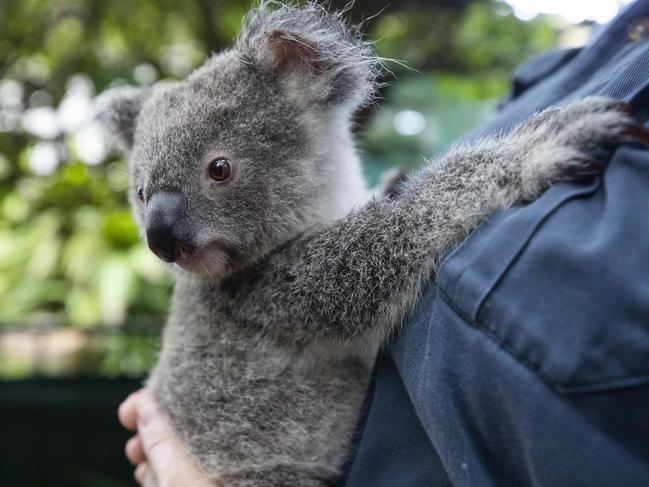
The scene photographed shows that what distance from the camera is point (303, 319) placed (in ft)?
4.77

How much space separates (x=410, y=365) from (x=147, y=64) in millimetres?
6025

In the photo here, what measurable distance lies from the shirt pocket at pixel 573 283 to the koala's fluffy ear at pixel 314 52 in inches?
28.9

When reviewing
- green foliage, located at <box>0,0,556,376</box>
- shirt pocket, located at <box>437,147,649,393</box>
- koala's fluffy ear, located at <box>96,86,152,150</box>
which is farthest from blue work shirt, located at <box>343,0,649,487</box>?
green foliage, located at <box>0,0,556,376</box>

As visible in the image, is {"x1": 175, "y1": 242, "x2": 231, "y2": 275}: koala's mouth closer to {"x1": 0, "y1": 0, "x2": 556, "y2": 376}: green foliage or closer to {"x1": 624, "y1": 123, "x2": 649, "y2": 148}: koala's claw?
{"x1": 624, "y1": 123, "x2": 649, "y2": 148}: koala's claw

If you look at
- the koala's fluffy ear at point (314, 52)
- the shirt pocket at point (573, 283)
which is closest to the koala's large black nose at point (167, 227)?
the koala's fluffy ear at point (314, 52)

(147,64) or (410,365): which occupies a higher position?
(147,64)

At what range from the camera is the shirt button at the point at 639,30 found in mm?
1395

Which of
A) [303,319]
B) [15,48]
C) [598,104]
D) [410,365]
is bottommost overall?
[410,365]

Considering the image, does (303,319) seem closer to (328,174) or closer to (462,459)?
(328,174)

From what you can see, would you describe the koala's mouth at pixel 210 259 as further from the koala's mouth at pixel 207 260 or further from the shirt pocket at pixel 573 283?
the shirt pocket at pixel 573 283

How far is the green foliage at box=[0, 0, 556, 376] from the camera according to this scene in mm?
4328

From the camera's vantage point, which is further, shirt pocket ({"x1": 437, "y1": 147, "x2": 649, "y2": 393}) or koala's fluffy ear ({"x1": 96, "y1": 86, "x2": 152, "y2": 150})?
koala's fluffy ear ({"x1": 96, "y1": 86, "x2": 152, "y2": 150})

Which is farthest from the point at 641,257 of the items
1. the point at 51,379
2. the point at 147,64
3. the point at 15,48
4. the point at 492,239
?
the point at 15,48

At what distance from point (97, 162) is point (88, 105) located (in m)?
1.66
